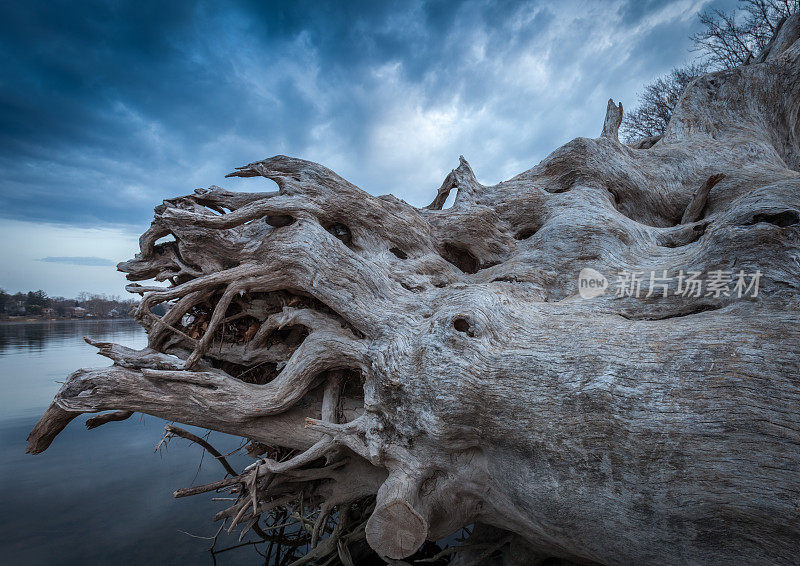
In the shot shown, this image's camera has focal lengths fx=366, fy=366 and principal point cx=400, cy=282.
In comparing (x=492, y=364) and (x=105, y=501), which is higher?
(x=492, y=364)

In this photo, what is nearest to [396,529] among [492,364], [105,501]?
[492,364]

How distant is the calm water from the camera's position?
515 cm

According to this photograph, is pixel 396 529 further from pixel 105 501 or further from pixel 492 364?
pixel 105 501

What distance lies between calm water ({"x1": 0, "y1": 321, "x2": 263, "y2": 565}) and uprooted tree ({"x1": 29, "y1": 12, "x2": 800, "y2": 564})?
2.46 meters

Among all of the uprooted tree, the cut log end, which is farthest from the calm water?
the cut log end

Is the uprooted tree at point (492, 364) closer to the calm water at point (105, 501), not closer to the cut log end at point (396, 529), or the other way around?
the cut log end at point (396, 529)

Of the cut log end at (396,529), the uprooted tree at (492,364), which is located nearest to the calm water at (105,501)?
the uprooted tree at (492,364)

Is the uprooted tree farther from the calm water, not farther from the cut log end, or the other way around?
the calm water

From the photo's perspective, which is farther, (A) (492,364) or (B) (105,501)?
(B) (105,501)

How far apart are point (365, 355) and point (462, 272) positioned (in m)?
2.39

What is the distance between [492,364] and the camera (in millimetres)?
2752

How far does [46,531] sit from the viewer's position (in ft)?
18.7

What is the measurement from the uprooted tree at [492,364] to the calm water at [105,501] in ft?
8.06

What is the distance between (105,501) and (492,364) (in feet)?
25.7
